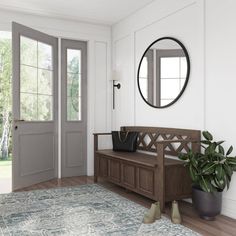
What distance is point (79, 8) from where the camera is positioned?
458cm

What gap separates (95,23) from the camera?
5.26m

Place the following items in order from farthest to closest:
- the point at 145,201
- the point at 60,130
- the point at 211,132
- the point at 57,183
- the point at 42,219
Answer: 1. the point at 60,130
2. the point at 57,183
3. the point at 145,201
4. the point at 211,132
5. the point at 42,219

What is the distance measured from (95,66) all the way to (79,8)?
109 cm

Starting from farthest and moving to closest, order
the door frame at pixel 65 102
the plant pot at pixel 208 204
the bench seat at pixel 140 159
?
the door frame at pixel 65 102
the bench seat at pixel 140 159
the plant pot at pixel 208 204

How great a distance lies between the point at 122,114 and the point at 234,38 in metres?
2.49

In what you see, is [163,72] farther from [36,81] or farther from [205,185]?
[36,81]

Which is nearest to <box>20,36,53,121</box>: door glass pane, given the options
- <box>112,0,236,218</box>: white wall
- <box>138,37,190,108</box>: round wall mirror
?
<box>112,0,236,218</box>: white wall

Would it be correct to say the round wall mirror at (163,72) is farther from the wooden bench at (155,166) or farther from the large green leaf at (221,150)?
the large green leaf at (221,150)

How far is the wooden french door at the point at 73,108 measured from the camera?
16.8 feet

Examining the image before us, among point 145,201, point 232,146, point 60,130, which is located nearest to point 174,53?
point 232,146

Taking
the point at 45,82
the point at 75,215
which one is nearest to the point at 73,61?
the point at 45,82

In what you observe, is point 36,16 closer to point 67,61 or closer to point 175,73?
point 67,61

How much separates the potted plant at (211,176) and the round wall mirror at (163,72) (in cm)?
105

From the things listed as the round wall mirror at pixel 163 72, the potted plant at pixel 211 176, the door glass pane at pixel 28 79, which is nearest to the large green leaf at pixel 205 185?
the potted plant at pixel 211 176
